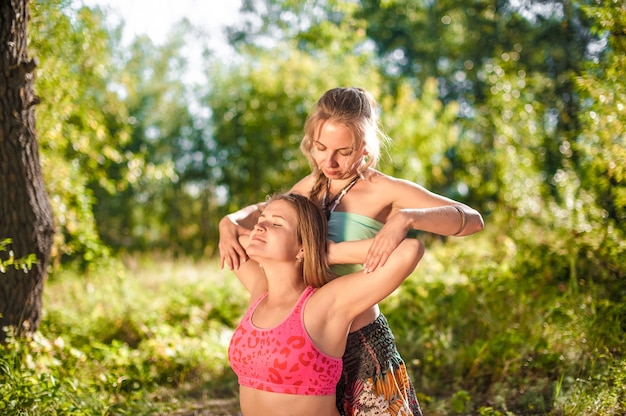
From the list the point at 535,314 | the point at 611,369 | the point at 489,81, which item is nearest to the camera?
the point at 611,369

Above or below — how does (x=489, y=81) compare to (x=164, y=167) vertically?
above

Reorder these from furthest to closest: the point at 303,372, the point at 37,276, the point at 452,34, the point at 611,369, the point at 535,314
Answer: the point at 452,34, the point at 535,314, the point at 37,276, the point at 611,369, the point at 303,372

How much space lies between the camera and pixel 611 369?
3.74 metres

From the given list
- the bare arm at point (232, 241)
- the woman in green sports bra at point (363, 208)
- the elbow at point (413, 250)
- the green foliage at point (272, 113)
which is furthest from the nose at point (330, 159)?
the green foliage at point (272, 113)

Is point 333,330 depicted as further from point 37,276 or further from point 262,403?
point 37,276

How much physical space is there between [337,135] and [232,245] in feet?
2.21

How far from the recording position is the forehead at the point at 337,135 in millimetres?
2734

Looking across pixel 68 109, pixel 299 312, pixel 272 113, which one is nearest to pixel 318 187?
pixel 299 312

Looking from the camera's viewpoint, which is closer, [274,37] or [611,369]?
[611,369]

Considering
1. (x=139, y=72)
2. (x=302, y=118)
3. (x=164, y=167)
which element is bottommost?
(x=164, y=167)

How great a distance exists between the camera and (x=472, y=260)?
7.10 m

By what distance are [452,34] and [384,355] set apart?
1209 cm

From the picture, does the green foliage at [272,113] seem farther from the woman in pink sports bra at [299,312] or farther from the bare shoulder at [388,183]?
the woman in pink sports bra at [299,312]

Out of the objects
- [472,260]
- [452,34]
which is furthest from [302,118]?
[452,34]
